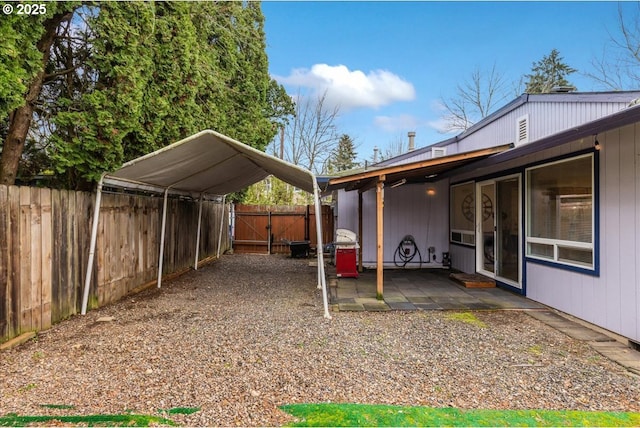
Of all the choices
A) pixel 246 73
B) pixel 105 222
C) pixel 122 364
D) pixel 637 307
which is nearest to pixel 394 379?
pixel 122 364

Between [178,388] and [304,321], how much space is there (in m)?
2.02

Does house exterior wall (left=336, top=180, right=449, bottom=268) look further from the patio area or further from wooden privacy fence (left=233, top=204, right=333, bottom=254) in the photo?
wooden privacy fence (left=233, top=204, right=333, bottom=254)

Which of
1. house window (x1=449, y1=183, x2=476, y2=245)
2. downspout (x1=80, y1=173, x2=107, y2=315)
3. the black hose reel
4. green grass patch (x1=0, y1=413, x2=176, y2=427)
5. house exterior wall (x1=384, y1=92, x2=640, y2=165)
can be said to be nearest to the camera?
green grass patch (x1=0, y1=413, x2=176, y2=427)

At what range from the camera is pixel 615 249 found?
390 centimetres

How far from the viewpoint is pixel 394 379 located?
115 inches

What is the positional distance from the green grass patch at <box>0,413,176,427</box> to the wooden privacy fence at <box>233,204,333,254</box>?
10.1 metres

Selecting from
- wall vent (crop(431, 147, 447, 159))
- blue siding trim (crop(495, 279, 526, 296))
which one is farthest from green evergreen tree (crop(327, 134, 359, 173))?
blue siding trim (crop(495, 279, 526, 296))

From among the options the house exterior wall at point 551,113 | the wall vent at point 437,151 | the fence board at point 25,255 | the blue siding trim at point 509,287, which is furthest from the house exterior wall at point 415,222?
the fence board at point 25,255

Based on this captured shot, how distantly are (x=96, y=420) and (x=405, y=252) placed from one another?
7.53 meters

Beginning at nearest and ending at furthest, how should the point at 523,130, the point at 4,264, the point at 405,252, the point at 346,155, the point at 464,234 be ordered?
the point at 4,264
the point at 523,130
the point at 464,234
the point at 405,252
the point at 346,155

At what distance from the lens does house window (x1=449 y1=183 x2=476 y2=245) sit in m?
7.59


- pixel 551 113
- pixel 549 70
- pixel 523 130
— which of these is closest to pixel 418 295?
pixel 523 130

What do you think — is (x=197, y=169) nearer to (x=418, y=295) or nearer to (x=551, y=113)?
(x=418, y=295)

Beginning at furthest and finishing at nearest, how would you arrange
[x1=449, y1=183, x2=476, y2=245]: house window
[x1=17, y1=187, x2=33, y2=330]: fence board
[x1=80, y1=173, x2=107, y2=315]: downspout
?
[x1=449, y1=183, x2=476, y2=245]: house window
[x1=80, y1=173, x2=107, y2=315]: downspout
[x1=17, y1=187, x2=33, y2=330]: fence board
